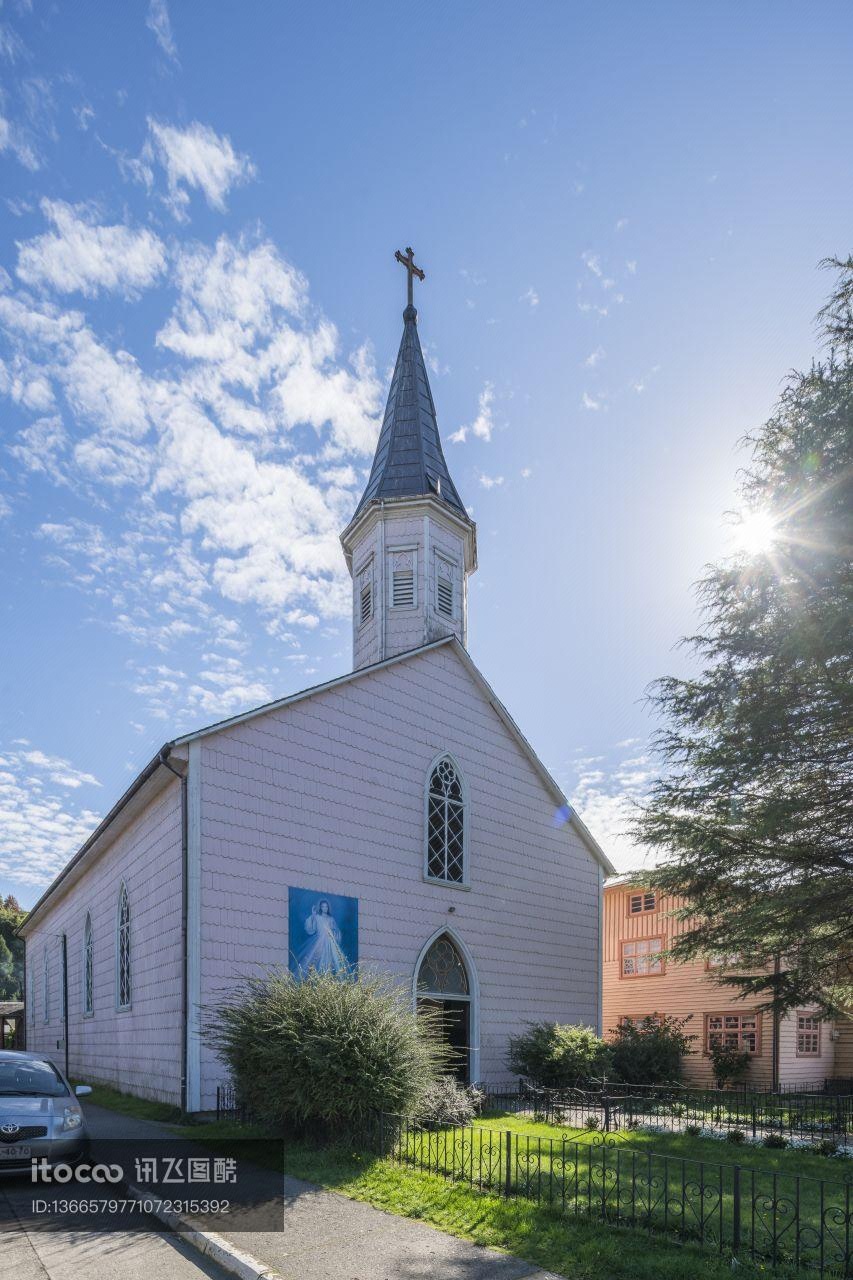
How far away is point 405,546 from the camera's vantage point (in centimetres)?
2331

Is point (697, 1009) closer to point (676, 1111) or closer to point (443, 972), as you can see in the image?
point (676, 1111)

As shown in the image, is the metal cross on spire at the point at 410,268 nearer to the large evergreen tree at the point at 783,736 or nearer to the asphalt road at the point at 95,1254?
the large evergreen tree at the point at 783,736

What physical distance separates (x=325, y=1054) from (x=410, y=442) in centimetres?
1857

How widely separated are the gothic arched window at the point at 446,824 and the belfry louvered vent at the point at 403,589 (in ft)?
14.2

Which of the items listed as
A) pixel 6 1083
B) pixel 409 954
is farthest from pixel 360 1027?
pixel 409 954

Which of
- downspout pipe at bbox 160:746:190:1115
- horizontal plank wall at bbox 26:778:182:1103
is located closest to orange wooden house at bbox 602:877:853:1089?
horizontal plank wall at bbox 26:778:182:1103

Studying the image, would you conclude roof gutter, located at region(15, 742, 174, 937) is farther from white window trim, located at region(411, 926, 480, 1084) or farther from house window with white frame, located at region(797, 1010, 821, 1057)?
house window with white frame, located at region(797, 1010, 821, 1057)

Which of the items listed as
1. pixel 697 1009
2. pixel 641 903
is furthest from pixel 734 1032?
pixel 641 903

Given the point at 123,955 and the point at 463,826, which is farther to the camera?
the point at 463,826

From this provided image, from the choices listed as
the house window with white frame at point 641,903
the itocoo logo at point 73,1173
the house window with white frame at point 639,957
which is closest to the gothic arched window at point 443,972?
the itocoo logo at point 73,1173

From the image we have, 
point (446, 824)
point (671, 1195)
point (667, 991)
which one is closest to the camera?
point (671, 1195)

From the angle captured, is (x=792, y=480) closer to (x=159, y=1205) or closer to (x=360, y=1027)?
(x=360, y=1027)

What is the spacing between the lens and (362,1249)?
6883 millimetres

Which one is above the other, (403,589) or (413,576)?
(413,576)
